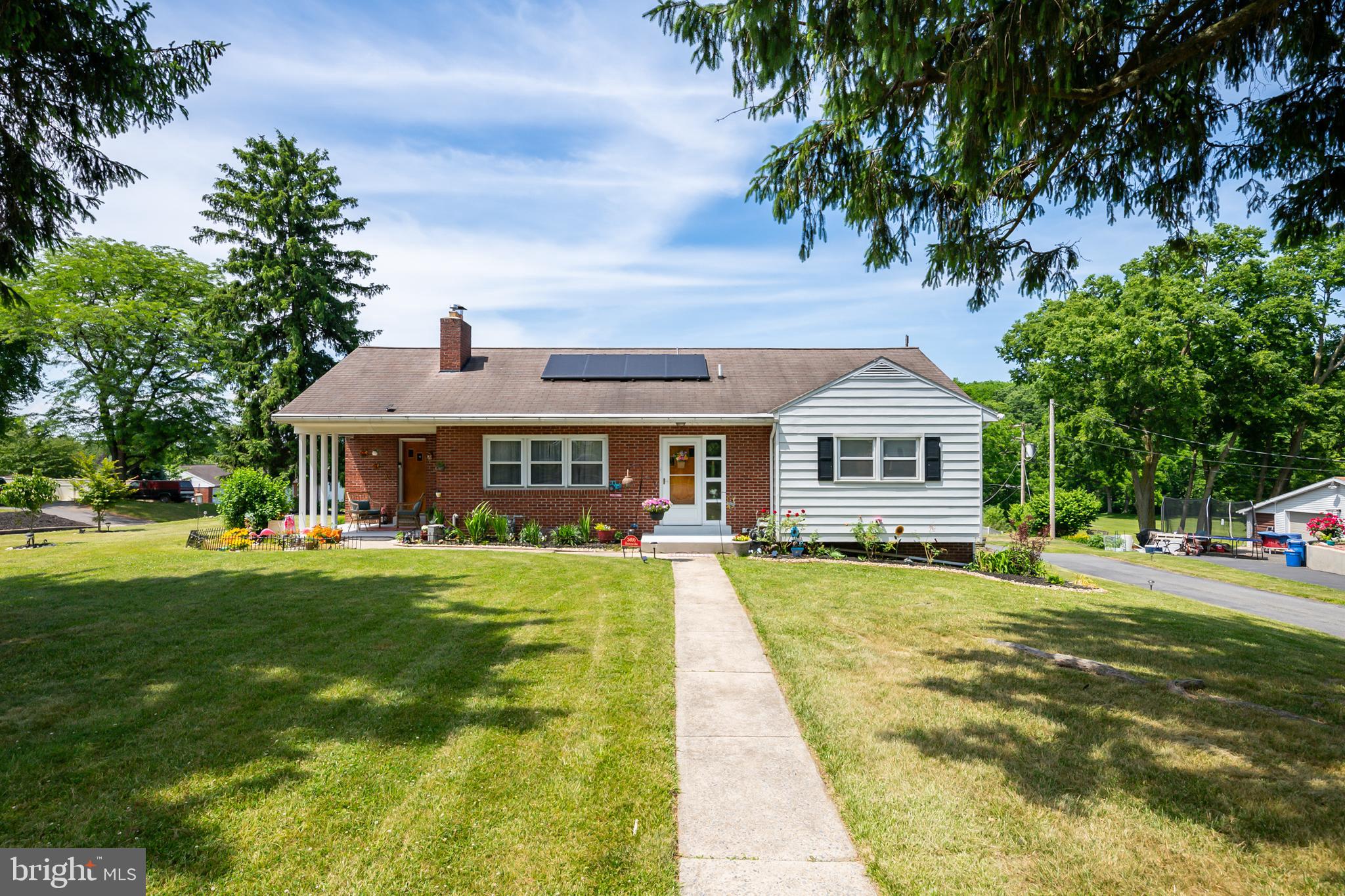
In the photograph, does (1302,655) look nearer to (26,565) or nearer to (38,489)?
(26,565)

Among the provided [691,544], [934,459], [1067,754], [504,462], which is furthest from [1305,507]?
[504,462]

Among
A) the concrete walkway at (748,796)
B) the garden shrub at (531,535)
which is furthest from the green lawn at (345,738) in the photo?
the garden shrub at (531,535)

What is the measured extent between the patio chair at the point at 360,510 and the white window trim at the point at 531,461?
14.9ft

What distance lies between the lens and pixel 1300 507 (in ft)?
81.4

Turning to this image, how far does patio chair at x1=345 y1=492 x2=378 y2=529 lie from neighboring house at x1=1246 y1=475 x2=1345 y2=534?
112 feet

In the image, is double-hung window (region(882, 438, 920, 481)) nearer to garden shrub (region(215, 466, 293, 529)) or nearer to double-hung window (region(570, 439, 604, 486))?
double-hung window (region(570, 439, 604, 486))

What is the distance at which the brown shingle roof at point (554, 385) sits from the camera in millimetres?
15539

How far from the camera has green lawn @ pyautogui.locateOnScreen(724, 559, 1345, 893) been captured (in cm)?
318

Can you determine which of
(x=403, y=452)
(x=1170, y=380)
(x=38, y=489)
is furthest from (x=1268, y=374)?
(x=38, y=489)

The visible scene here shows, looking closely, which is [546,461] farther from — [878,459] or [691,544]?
[878,459]

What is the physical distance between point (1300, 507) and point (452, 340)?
33.3 metres

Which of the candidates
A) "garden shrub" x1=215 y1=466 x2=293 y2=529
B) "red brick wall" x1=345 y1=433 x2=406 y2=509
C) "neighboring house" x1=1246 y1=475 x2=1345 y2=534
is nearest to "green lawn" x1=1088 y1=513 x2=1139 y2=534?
"neighboring house" x1=1246 y1=475 x2=1345 y2=534

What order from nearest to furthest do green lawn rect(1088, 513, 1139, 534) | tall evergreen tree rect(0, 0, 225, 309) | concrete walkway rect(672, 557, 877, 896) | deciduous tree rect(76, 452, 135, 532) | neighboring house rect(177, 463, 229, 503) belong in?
concrete walkway rect(672, 557, 877, 896)
tall evergreen tree rect(0, 0, 225, 309)
deciduous tree rect(76, 452, 135, 532)
green lawn rect(1088, 513, 1139, 534)
neighboring house rect(177, 463, 229, 503)

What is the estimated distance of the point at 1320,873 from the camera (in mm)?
3123
